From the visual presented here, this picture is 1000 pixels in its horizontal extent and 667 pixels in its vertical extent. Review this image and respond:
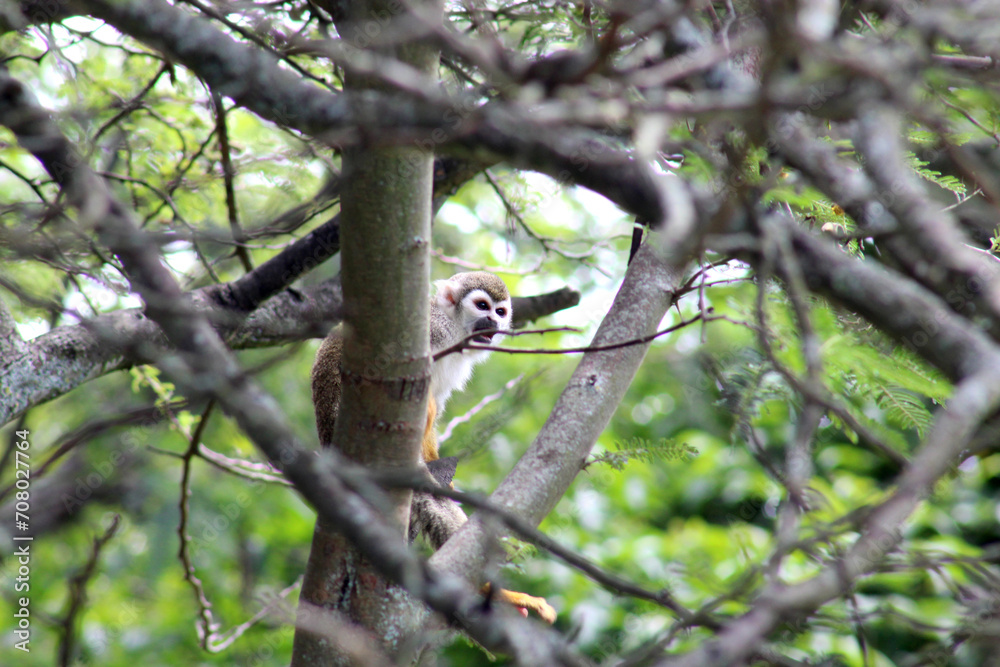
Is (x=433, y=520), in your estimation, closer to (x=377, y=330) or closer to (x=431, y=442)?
(x=431, y=442)

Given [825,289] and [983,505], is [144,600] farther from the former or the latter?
[983,505]

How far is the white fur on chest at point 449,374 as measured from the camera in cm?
491

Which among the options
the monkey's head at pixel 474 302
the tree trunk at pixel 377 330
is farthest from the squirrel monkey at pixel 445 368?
the tree trunk at pixel 377 330

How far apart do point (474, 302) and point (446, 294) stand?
0.23 m

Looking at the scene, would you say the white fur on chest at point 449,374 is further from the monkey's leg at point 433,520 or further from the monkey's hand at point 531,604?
the monkey's hand at point 531,604

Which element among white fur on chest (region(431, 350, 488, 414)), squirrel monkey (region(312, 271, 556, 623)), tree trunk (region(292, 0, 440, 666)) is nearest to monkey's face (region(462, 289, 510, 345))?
squirrel monkey (region(312, 271, 556, 623))

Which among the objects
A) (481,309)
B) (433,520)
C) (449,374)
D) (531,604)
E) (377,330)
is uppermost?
(481,309)

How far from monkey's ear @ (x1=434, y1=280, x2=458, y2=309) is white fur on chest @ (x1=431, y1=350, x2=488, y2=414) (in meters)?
0.48

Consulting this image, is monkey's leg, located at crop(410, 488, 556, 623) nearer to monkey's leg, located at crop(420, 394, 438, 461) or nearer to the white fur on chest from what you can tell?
monkey's leg, located at crop(420, 394, 438, 461)

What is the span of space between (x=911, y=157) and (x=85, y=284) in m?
3.88

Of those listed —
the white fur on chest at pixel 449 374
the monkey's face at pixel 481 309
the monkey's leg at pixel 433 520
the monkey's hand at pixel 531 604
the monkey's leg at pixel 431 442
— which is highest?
the monkey's face at pixel 481 309

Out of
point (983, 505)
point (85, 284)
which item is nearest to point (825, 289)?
point (85, 284)

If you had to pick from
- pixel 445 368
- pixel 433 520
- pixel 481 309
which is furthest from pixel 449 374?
pixel 433 520

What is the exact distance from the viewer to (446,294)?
5.55 metres
